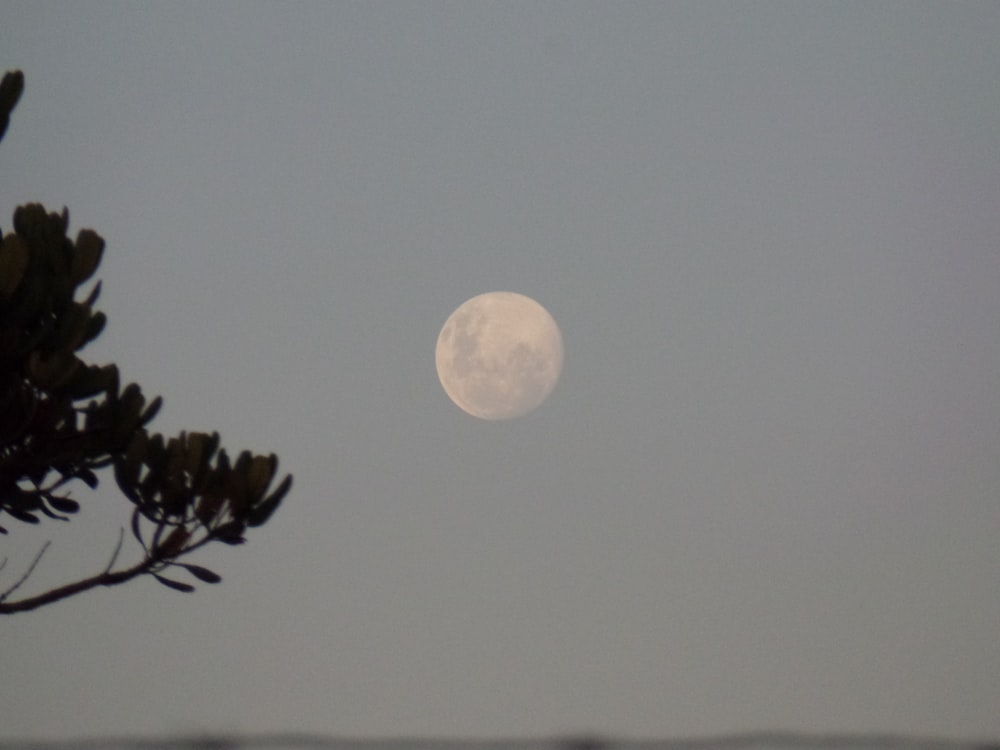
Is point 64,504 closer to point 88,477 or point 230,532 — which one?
point 88,477

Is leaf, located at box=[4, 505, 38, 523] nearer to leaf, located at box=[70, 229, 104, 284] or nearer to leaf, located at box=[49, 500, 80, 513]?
leaf, located at box=[49, 500, 80, 513]

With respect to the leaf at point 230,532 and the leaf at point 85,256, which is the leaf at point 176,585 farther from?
the leaf at point 85,256

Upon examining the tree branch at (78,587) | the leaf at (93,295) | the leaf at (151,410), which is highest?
the leaf at (93,295)

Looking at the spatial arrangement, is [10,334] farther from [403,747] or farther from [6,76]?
[403,747]

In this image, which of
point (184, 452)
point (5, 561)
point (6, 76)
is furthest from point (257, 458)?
point (6, 76)

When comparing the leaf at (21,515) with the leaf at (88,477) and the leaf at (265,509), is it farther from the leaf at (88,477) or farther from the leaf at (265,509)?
the leaf at (265,509)

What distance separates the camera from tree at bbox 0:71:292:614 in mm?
10078

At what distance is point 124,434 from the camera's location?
11.0m

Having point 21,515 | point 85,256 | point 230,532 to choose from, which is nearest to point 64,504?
point 21,515

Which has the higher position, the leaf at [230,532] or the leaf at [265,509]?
the leaf at [265,509]

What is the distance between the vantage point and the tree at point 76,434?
33.1ft

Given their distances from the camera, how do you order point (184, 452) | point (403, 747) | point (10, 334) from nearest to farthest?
point (403, 747)
point (10, 334)
point (184, 452)

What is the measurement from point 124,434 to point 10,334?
1395mm

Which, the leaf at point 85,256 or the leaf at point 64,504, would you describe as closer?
the leaf at point 85,256
